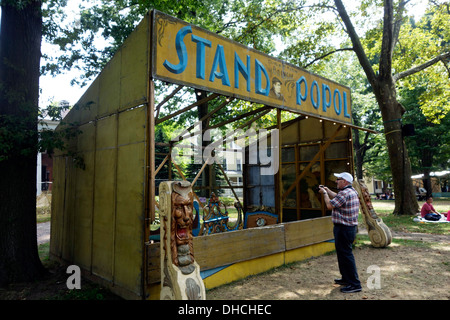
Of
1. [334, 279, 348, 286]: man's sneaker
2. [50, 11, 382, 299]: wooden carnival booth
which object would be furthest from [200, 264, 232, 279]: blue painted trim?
[334, 279, 348, 286]: man's sneaker

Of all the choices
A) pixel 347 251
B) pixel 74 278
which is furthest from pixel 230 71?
pixel 74 278

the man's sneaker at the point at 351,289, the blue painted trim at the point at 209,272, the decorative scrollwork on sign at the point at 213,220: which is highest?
the decorative scrollwork on sign at the point at 213,220

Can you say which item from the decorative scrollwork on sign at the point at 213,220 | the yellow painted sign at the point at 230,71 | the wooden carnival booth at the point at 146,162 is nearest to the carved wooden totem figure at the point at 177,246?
the wooden carnival booth at the point at 146,162

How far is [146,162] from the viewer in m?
4.33

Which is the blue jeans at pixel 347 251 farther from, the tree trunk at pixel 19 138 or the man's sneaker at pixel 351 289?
the tree trunk at pixel 19 138

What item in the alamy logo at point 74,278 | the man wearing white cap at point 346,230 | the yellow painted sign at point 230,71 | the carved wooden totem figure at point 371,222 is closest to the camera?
the yellow painted sign at point 230,71

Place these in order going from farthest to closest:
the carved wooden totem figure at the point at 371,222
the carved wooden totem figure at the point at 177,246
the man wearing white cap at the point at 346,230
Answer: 1. the carved wooden totem figure at the point at 371,222
2. the man wearing white cap at the point at 346,230
3. the carved wooden totem figure at the point at 177,246

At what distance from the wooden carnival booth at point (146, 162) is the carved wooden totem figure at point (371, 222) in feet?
3.91

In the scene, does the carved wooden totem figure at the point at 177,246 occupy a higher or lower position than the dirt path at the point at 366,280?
higher

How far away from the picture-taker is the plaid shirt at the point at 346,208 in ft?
15.8

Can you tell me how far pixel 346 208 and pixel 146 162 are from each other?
3.30m

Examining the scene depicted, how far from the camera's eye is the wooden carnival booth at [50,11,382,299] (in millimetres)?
4445

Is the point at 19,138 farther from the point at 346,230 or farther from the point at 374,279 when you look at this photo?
the point at 374,279

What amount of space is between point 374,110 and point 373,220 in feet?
75.0
